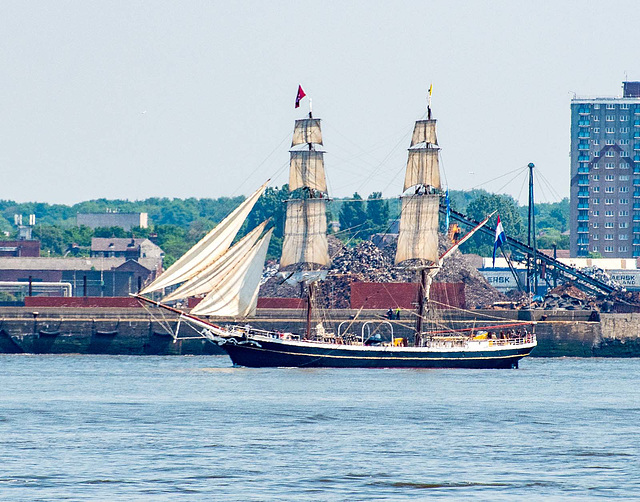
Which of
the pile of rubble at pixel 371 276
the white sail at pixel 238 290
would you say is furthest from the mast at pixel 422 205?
the pile of rubble at pixel 371 276

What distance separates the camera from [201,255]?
82.2m

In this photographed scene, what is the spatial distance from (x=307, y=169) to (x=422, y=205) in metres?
8.47

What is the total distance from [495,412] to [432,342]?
3238 centimetres

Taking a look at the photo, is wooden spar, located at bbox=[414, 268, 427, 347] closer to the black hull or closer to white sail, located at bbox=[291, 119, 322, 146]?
the black hull

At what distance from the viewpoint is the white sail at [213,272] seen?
270 feet

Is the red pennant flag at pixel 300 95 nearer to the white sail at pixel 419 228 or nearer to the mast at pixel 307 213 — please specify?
the mast at pixel 307 213

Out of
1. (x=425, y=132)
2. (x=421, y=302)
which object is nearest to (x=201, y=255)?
(x=421, y=302)

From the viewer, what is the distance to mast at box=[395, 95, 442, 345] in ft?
303

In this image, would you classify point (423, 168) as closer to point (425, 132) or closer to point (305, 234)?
point (425, 132)

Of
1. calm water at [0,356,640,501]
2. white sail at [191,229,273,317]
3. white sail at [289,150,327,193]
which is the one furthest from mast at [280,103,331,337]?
calm water at [0,356,640,501]

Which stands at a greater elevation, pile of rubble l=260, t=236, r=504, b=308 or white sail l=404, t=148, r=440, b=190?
white sail l=404, t=148, r=440, b=190

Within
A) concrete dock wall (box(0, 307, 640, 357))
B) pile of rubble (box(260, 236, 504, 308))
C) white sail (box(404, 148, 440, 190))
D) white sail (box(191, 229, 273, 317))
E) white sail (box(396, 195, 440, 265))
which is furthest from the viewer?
pile of rubble (box(260, 236, 504, 308))

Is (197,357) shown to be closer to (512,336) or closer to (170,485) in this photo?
(512,336)

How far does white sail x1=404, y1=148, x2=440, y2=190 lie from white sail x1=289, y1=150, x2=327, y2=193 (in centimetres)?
616
